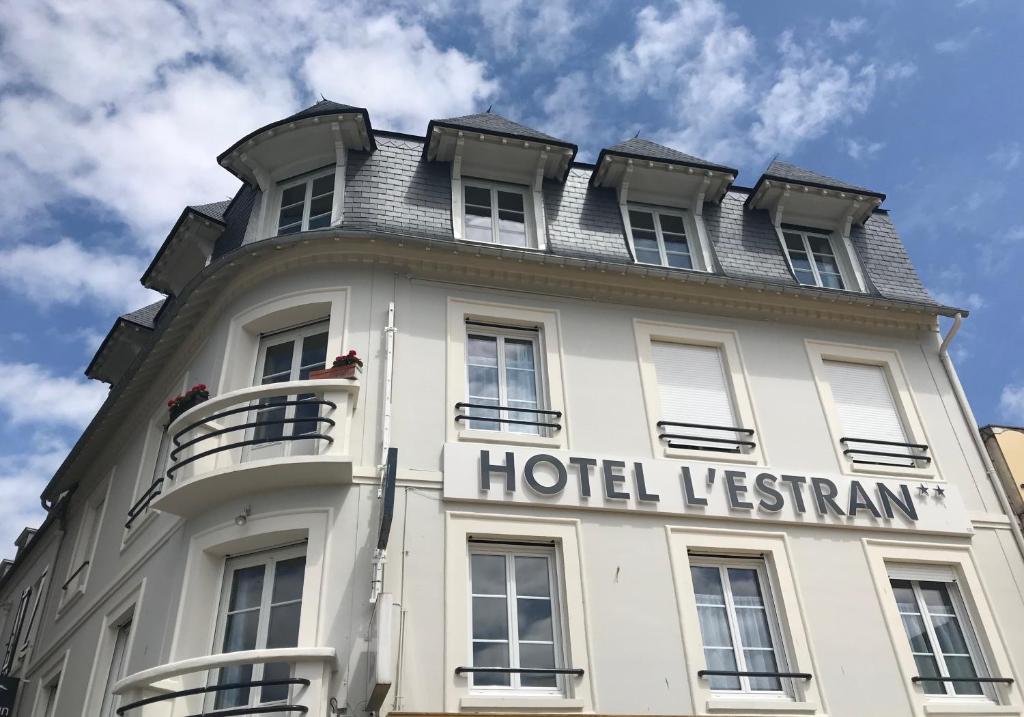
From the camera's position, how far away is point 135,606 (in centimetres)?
1049

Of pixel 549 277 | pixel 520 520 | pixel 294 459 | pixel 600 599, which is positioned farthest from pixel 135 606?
pixel 549 277

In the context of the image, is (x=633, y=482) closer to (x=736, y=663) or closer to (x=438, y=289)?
(x=736, y=663)

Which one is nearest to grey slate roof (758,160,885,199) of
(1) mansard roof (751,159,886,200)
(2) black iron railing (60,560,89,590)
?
(1) mansard roof (751,159,886,200)

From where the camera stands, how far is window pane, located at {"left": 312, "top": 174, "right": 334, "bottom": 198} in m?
12.2

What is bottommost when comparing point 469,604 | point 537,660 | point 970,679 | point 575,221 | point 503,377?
point 970,679

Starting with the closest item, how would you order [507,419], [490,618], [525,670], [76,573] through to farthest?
1. [525,670]
2. [490,618]
3. [507,419]
4. [76,573]

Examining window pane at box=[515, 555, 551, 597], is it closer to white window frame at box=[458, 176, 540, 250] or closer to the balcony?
the balcony

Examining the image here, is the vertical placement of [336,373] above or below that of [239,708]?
above

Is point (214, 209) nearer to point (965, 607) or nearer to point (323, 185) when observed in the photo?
point (323, 185)

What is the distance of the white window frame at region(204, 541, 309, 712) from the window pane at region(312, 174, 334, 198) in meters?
5.21

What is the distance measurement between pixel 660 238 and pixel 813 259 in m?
2.51

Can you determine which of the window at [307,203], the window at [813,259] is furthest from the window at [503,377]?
the window at [813,259]

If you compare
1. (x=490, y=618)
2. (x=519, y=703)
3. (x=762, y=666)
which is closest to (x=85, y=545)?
(x=490, y=618)

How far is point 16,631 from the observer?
17141 mm
